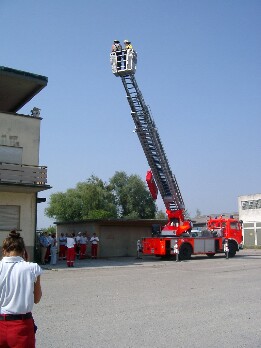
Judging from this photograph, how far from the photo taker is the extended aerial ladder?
22.2 metres

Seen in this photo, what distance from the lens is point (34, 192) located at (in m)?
21.8

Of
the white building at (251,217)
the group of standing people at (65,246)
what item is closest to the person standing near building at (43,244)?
the group of standing people at (65,246)

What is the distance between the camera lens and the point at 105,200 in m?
59.7

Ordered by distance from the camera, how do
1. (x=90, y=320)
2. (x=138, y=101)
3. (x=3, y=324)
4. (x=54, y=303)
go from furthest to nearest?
(x=138, y=101) < (x=54, y=303) < (x=90, y=320) < (x=3, y=324)

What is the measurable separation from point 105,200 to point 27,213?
3803 centimetres

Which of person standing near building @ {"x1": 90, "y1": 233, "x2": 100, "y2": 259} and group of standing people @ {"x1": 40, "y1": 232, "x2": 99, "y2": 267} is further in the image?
person standing near building @ {"x1": 90, "y1": 233, "x2": 100, "y2": 259}

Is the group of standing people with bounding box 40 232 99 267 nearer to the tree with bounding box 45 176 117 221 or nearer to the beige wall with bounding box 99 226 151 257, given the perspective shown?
the beige wall with bounding box 99 226 151 257

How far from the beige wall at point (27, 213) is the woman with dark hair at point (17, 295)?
696 inches

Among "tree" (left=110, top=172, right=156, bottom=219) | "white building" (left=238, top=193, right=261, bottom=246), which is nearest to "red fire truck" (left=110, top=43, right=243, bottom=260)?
"white building" (left=238, top=193, right=261, bottom=246)

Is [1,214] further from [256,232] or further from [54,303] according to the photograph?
[256,232]

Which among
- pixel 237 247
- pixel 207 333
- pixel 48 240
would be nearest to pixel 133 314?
pixel 207 333

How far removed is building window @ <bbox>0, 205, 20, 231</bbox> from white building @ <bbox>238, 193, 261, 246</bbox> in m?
34.0

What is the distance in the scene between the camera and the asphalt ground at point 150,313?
663 cm

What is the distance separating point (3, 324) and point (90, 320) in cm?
429
